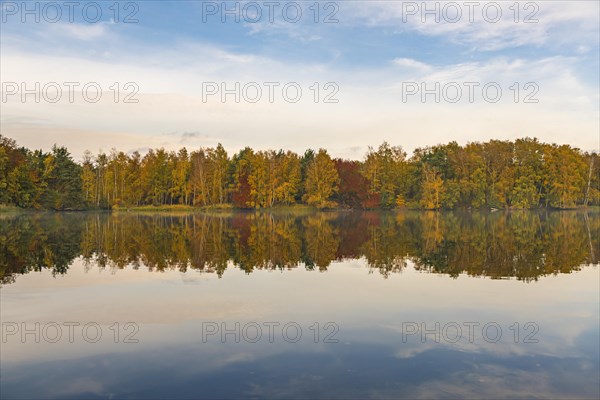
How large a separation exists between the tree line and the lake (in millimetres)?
85558

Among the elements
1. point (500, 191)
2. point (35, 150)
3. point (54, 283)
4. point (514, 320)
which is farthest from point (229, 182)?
point (514, 320)

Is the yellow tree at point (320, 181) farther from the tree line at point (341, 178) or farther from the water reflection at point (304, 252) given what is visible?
the water reflection at point (304, 252)

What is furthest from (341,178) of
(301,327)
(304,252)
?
(301,327)

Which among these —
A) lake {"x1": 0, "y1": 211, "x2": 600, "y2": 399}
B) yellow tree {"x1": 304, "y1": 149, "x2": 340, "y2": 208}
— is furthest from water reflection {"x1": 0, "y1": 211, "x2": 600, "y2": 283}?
yellow tree {"x1": 304, "y1": 149, "x2": 340, "y2": 208}

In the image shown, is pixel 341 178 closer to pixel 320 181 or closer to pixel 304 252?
pixel 320 181

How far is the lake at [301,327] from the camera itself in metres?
8.50

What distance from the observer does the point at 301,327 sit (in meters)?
12.1

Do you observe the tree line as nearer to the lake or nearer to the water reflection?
the water reflection

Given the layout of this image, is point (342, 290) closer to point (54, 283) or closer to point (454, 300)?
point (454, 300)

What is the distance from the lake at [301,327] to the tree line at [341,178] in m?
85.6

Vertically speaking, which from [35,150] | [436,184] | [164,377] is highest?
[35,150]

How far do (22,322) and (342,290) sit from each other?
947 centimetres

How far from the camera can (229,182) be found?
117 meters

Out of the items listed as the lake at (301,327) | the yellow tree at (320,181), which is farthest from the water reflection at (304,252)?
the yellow tree at (320,181)
